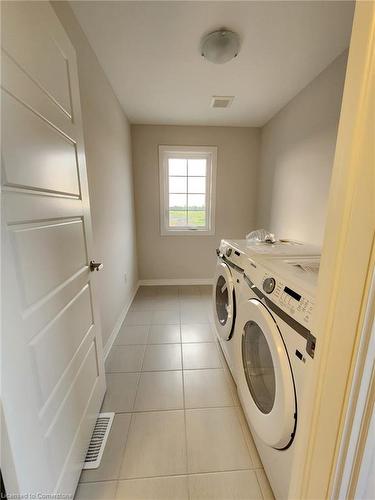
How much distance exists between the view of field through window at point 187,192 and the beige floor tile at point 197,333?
5.06ft

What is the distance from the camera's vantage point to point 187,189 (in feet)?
10.2

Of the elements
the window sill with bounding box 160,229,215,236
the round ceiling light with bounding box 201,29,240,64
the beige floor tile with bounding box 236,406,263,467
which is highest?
the round ceiling light with bounding box 201,29,240,64

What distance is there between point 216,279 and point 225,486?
1137mm

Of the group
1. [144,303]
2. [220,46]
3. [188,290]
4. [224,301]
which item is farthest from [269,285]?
[188,290]

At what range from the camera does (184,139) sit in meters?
2.90

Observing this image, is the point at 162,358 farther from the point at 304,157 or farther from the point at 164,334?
the point at 304,157

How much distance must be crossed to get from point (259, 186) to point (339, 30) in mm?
1778

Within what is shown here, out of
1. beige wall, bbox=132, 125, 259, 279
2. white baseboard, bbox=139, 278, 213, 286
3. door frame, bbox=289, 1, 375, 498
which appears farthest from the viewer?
white baseboard, bbox=139, 278, 213, 286

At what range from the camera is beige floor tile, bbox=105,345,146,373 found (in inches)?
65.7

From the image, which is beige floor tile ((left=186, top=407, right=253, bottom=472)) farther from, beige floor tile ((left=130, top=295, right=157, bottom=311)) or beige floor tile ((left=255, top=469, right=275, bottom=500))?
beige floor tile ((left=130, top=295, right=157, bottom=311))

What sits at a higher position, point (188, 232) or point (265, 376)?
point (188, 232)

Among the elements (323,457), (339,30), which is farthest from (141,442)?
(339,30)

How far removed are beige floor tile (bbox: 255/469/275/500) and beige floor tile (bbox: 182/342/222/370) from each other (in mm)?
692

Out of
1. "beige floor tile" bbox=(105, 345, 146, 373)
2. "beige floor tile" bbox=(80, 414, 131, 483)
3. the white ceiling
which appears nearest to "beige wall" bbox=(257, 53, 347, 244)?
the white ceiling
